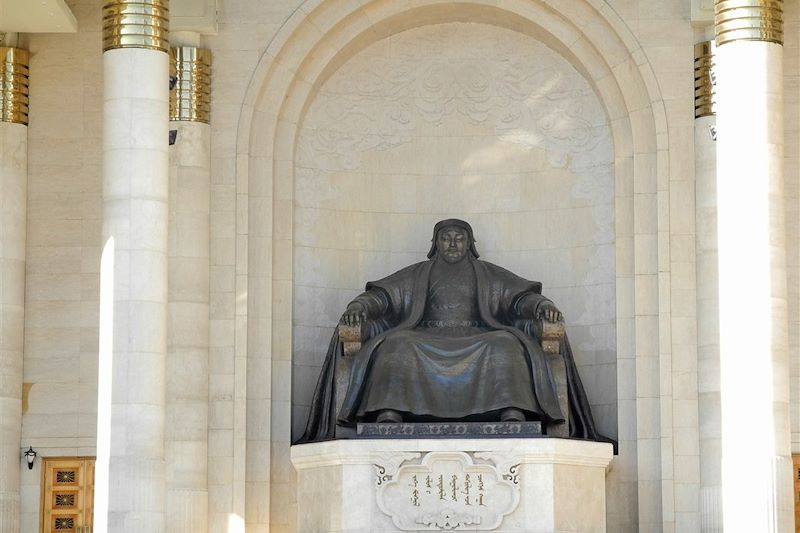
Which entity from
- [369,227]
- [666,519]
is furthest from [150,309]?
[666,519]

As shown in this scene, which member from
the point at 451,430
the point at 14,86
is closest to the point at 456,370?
the point at 451,430

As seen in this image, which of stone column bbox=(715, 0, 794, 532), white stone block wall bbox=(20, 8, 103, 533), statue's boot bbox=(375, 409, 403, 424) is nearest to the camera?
stone column bbox=(715, 0, 794, 532)

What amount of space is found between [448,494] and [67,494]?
4.25m

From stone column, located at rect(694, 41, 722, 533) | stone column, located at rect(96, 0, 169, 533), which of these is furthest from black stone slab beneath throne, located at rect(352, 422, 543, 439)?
stone column, located at rect(96, 0, 169, 533)

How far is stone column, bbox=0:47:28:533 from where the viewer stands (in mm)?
18859

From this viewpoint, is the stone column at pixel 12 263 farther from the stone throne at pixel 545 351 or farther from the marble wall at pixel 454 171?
the stone throne at pixel 545 351

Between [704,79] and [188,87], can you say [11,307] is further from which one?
[704,79]

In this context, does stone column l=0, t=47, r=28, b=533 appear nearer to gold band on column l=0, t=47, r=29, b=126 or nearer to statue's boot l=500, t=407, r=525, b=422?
gold band on column l=0, t=47, r=29, b=126

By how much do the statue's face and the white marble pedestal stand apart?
267cm

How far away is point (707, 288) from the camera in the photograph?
62.4 feet

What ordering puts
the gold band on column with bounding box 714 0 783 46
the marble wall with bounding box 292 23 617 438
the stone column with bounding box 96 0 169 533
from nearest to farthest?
the stone column with bounding box 96 0 169 533
the gold band on column with bounding box 714 0 783 46
the marble wall with bounding box 292 23 617 438

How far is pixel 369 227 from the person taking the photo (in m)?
20.6

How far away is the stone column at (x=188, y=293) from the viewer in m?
18.7

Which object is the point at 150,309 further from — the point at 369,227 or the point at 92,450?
the point at 369,227
